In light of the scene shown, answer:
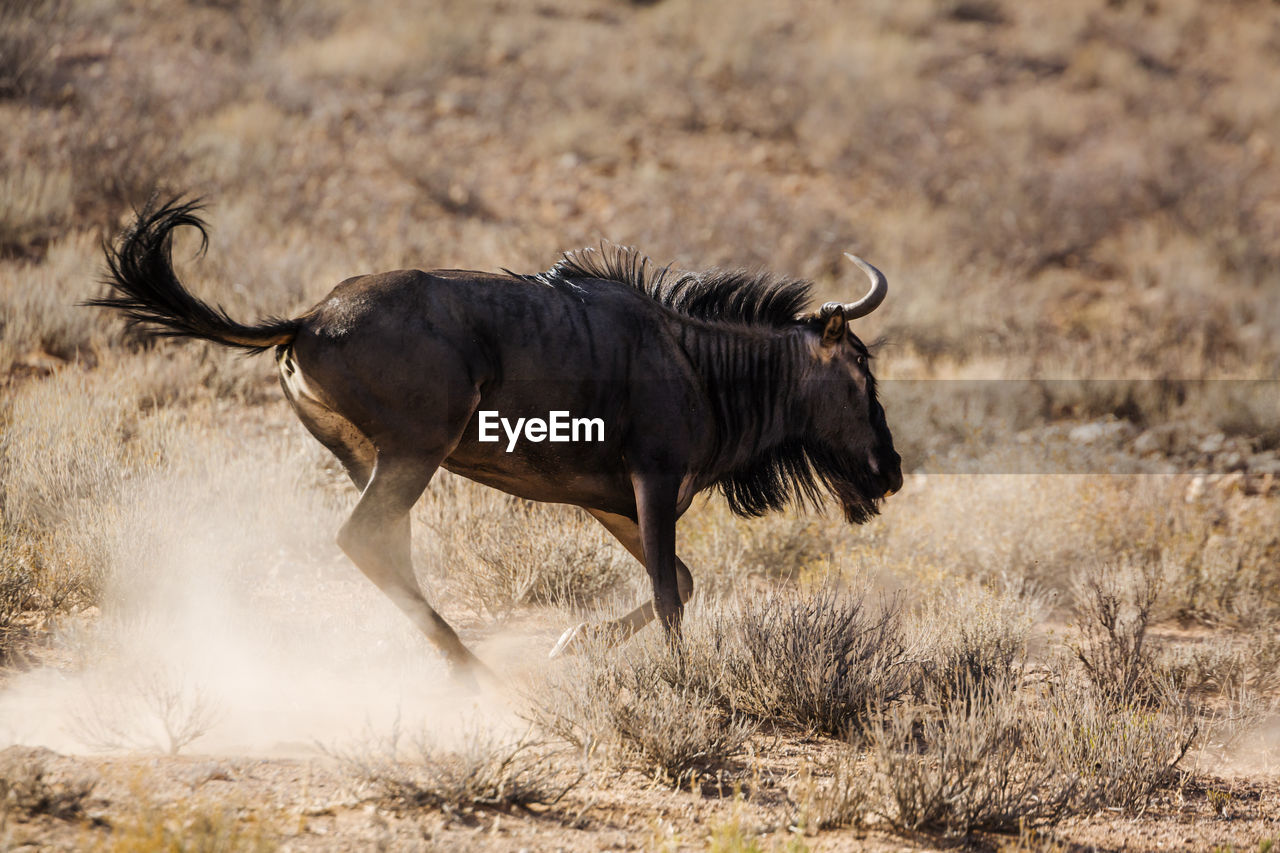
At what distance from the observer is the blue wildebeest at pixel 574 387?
4449mm

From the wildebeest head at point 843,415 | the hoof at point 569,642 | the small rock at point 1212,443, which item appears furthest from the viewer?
the small rock at point 1212,443

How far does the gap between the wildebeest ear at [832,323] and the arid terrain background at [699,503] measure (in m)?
1.31

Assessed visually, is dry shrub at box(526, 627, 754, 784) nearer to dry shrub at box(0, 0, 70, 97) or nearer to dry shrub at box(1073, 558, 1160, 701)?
dry shrub at box(1073, 558, 1160, 701)

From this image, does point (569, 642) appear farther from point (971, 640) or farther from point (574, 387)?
point (971, 640)

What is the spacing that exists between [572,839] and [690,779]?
2.34 ft

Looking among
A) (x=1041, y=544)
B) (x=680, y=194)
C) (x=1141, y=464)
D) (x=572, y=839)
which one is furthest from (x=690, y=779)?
(x=680, y=194)

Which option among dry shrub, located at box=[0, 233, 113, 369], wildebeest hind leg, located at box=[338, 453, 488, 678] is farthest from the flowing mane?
dry shrub, located at box=[0, 233, 113, 369]

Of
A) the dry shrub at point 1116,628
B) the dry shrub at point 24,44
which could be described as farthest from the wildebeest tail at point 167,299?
the dry shrub at point 24,44

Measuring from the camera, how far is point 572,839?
145 inches

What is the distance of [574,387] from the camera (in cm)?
476

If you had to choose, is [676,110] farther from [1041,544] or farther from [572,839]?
[572,839]

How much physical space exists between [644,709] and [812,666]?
100 centimetres

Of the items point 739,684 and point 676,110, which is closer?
point 739,684

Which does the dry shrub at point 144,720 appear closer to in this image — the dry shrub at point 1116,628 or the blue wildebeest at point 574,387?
the blue wildebeest at point 574,387
